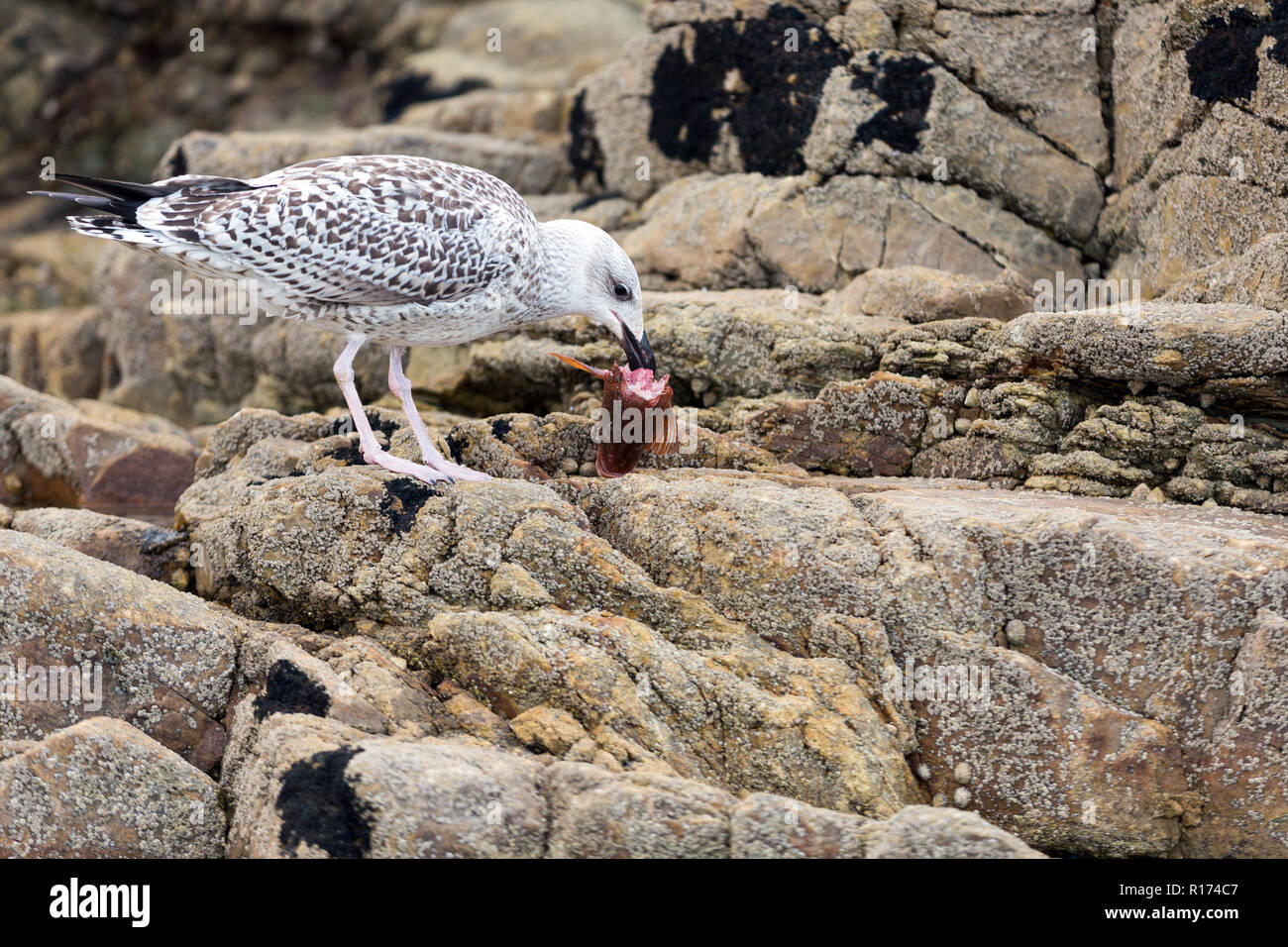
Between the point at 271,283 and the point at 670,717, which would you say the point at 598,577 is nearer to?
the point at 670,717

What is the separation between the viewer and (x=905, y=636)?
5.54 m

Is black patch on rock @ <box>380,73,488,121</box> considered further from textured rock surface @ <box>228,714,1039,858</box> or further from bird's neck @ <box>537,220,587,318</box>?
textured rock surface @ <box>228,714,1039,858</box>

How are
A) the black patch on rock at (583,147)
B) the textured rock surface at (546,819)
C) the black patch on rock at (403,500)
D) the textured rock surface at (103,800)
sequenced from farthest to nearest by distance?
the black patch on rock at (583,147)
the black patch on rock at (403,500)
the textured rock surface at (103,800)
the textured rock surface at (546,819)

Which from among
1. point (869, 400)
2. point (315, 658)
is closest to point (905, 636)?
point (869, 400)

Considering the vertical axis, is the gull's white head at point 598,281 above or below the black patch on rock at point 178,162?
below

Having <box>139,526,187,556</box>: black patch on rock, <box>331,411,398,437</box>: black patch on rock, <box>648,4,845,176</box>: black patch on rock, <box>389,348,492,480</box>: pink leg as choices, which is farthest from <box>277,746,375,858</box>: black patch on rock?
<box>648,4,845,176</box>: black patch on rock

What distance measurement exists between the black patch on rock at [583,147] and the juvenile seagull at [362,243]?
4.30m

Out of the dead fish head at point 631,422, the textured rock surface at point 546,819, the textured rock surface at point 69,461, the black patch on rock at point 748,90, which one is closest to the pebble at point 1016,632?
the textured rock surface at point 546,819

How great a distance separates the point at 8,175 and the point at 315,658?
16.9m

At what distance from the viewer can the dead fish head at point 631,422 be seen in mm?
6773

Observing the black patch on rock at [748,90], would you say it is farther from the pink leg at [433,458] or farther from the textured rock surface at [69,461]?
the textured rock surface at [69,461]

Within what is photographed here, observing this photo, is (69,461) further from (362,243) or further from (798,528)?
(798,528)

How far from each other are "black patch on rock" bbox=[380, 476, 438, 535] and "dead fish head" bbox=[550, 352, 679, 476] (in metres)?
1.12

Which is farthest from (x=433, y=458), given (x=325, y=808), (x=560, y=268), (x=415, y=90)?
(x=415, y=90)
